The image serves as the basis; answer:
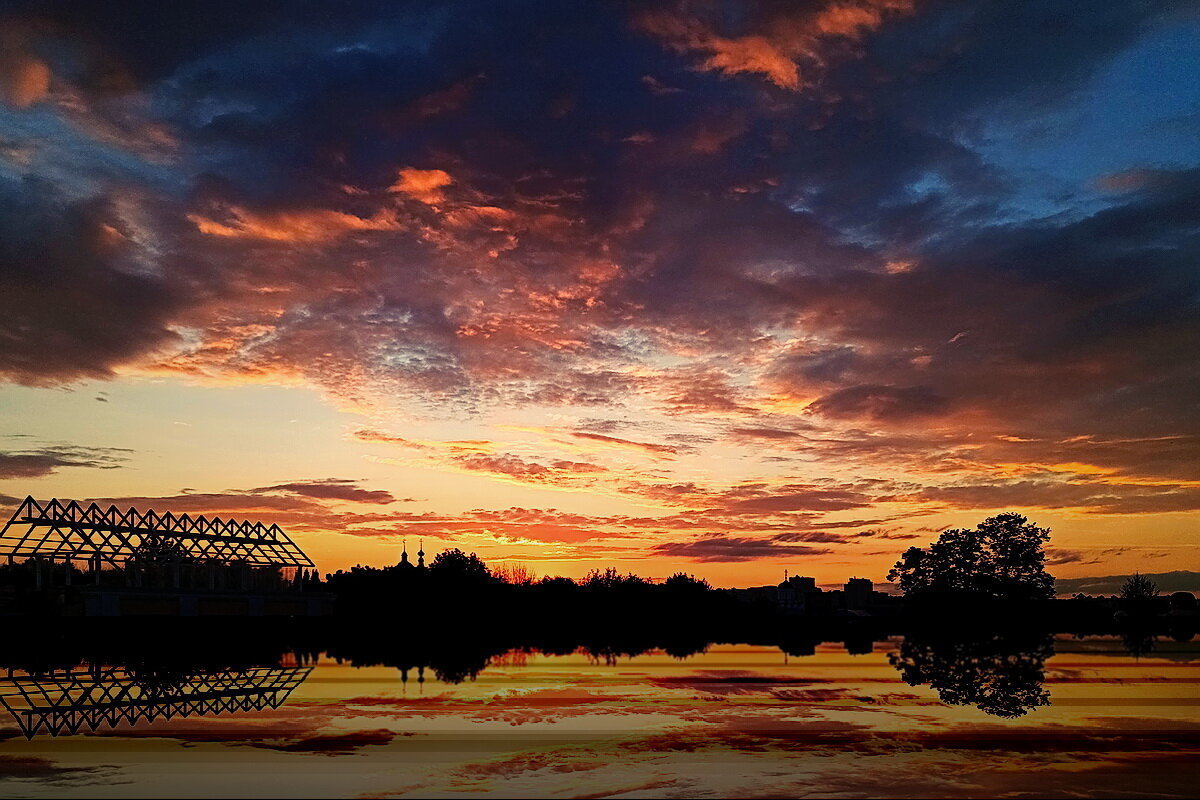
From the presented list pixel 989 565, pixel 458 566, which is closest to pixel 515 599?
pixel 458 566

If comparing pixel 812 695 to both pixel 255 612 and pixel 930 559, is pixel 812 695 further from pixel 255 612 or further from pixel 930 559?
pixel 930 559

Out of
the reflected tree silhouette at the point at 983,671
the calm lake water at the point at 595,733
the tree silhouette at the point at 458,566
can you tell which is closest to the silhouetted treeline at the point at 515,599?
the tree silhouette at the point at 458,566

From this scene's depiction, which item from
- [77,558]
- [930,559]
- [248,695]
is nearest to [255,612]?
[77,558]

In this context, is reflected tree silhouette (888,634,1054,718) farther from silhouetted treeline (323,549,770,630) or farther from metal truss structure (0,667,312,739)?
silhouetted treeline (323,549,770,630)

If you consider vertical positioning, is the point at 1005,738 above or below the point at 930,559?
below

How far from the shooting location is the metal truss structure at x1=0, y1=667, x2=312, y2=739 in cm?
3078

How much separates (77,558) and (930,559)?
120 meters

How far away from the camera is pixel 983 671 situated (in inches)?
2062

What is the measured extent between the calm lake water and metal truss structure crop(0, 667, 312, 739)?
0.14 meters

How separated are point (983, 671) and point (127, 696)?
137 feet

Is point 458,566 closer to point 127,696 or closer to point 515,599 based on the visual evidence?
point 515,599

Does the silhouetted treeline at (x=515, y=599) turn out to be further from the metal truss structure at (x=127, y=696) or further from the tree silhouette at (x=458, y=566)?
the metal truss structure at (x=127, y=696)

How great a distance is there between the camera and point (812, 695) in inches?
1511

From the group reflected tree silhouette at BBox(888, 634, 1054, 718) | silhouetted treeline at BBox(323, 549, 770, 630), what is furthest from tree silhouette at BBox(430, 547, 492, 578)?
reflected tree silhouette at BBox(888, 634, 1054, 718)
